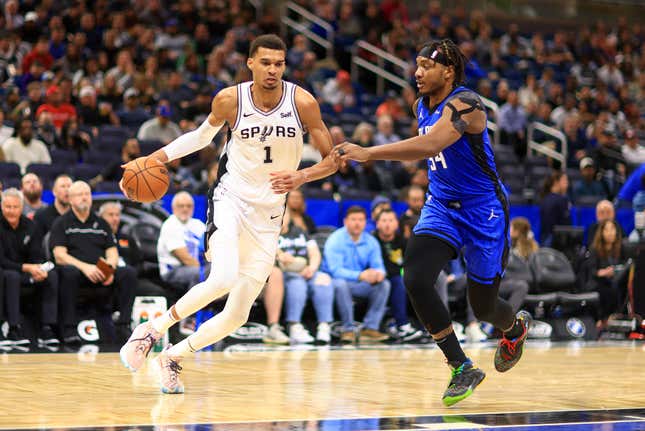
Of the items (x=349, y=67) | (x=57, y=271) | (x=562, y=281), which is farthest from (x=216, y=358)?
(x=349, y=67)

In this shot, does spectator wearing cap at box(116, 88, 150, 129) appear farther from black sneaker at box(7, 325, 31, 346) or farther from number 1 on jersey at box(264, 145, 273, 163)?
number 1 on jersey at box(264, 145, 273, 163)

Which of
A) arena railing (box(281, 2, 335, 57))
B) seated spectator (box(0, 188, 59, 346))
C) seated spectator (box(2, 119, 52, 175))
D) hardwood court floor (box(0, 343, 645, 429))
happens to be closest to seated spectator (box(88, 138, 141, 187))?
seated spectator (box(2, 119, 52, 175))

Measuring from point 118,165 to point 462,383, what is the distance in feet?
24.5

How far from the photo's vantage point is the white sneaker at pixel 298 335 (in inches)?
420

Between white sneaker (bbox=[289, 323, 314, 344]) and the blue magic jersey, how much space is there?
16.2 ft

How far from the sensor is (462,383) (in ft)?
19.0

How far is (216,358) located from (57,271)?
2.13m

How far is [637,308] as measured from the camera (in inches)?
471

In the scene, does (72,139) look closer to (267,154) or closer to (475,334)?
(475,334)

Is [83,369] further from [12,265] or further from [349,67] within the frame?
[349,67]

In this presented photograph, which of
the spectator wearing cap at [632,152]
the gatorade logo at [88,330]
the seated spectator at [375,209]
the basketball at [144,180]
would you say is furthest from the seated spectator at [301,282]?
the spectator wearing cap at [632,152]

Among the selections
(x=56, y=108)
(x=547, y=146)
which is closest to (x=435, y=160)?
(x=56, y=108)

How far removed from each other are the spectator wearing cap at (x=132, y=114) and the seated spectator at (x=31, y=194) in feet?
12.6

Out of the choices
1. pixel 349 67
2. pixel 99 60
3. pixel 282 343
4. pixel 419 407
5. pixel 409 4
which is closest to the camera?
pixel 419 407
